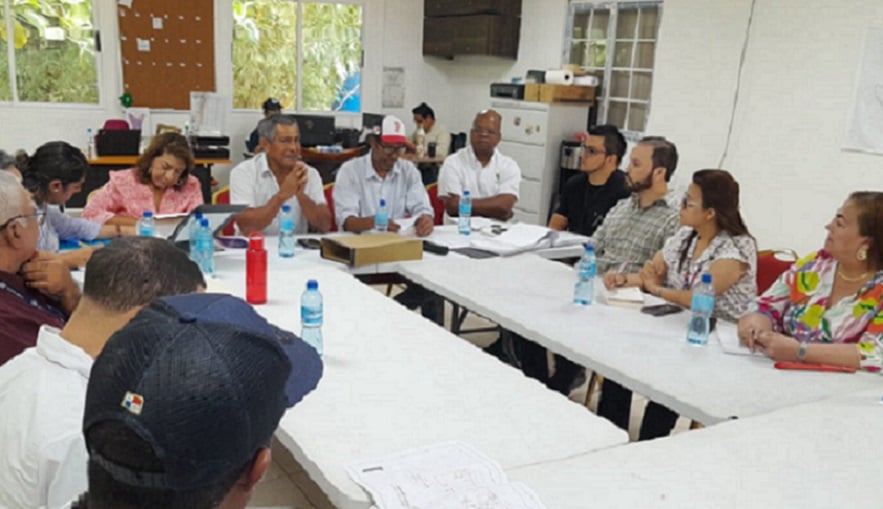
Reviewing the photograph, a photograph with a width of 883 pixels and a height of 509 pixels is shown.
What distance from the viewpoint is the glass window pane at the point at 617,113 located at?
21.5ft

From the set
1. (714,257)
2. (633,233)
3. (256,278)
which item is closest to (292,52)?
(633,233)

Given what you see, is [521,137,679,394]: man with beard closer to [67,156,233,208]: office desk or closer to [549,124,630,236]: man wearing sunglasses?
[549,124,630,236]: man wearing sunglasses

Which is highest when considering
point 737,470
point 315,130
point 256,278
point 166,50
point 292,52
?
point 292,52

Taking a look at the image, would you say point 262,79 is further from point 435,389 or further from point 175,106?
point 435,389

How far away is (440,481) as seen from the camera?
1.42 metres

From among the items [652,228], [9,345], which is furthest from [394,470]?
[652,228]

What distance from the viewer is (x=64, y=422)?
3.99 ft

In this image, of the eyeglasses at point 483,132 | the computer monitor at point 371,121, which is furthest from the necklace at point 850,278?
the computer monitor at point 371,121

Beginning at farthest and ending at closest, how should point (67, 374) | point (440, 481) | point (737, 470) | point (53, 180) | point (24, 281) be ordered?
point (53, 180) < point (24, 281) < point (737, 470) < point (440, 481) < point (67, 374)

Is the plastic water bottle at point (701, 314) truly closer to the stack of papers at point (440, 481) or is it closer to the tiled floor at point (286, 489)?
the stack of papers at point (440, 481)

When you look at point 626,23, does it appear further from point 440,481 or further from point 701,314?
point 440,481

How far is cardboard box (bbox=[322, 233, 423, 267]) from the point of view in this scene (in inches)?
124

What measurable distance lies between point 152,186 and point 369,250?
1.25 meters

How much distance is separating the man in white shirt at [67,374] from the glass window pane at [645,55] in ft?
18.0
